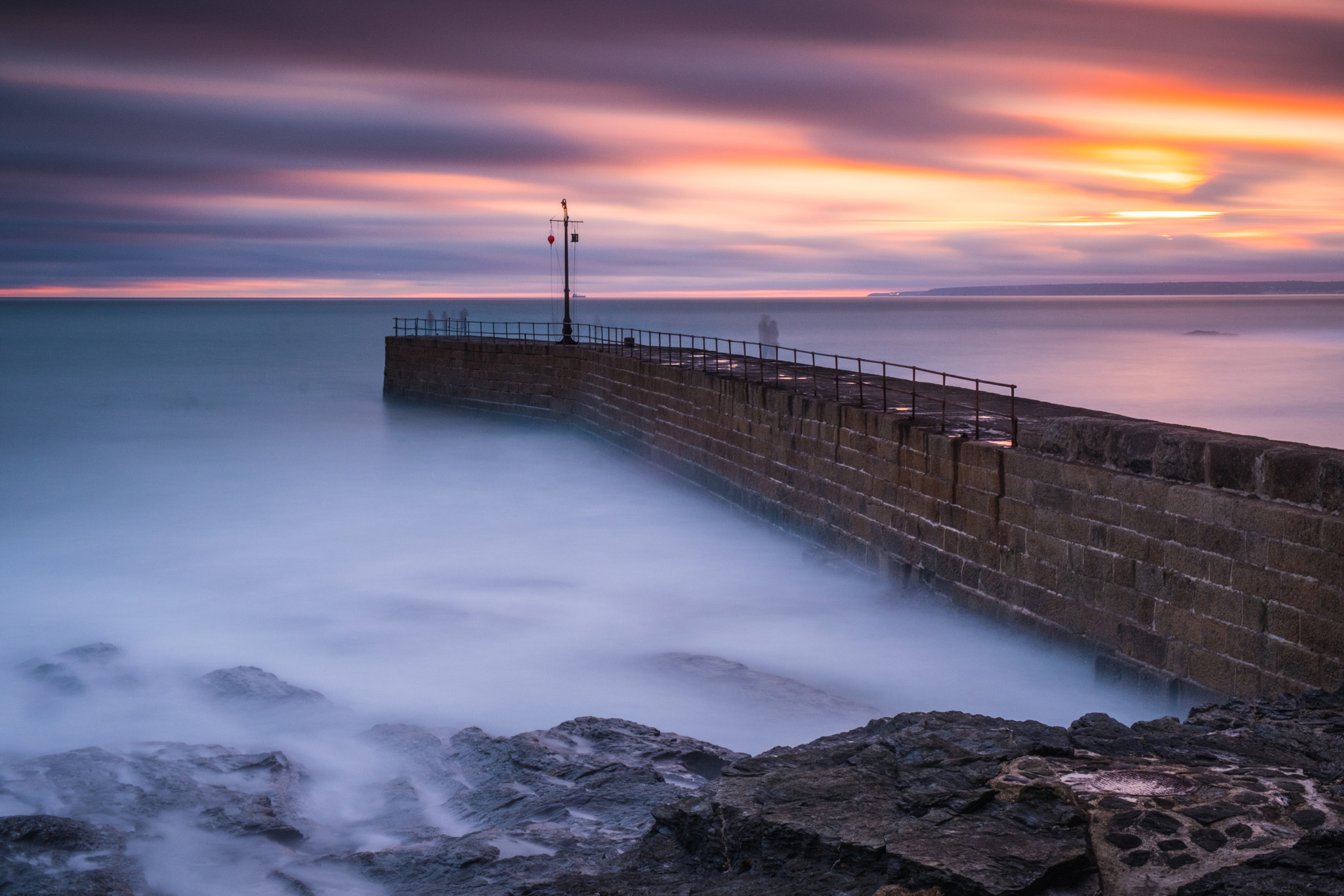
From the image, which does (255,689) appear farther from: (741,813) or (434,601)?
(741,813)

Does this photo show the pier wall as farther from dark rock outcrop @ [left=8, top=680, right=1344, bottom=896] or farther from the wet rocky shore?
dark rock outcrop @ [left=8, top=680, right=1344, bottom=896]

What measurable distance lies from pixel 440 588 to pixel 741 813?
9752 mm

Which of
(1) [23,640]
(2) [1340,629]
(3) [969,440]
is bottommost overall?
(1) [23,640]

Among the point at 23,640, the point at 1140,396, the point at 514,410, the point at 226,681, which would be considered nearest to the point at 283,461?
the point at 514,410

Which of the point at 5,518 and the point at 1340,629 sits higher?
the point at 1340,629

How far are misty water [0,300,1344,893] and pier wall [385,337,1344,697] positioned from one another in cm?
44

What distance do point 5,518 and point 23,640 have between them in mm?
8364

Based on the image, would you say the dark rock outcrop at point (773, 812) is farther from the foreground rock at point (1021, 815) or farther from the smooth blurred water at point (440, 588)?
the smooth blurred water at point (440, 588)

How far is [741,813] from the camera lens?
5.50 meters

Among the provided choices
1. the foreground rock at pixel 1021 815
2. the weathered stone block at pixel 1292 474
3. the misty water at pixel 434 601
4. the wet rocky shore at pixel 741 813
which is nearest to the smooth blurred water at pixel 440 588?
the misty water at pixel 434 601

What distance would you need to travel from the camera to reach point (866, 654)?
11531 mm

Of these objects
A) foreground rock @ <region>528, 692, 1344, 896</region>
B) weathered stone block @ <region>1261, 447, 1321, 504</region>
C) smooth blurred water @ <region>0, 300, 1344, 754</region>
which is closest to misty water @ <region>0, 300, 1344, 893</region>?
smooth blurred water @ <region>0, 300, 1344, 754</region>

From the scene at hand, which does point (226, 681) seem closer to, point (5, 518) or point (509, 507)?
point (509, 507)

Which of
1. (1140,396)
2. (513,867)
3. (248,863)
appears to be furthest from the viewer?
(1140,396)
